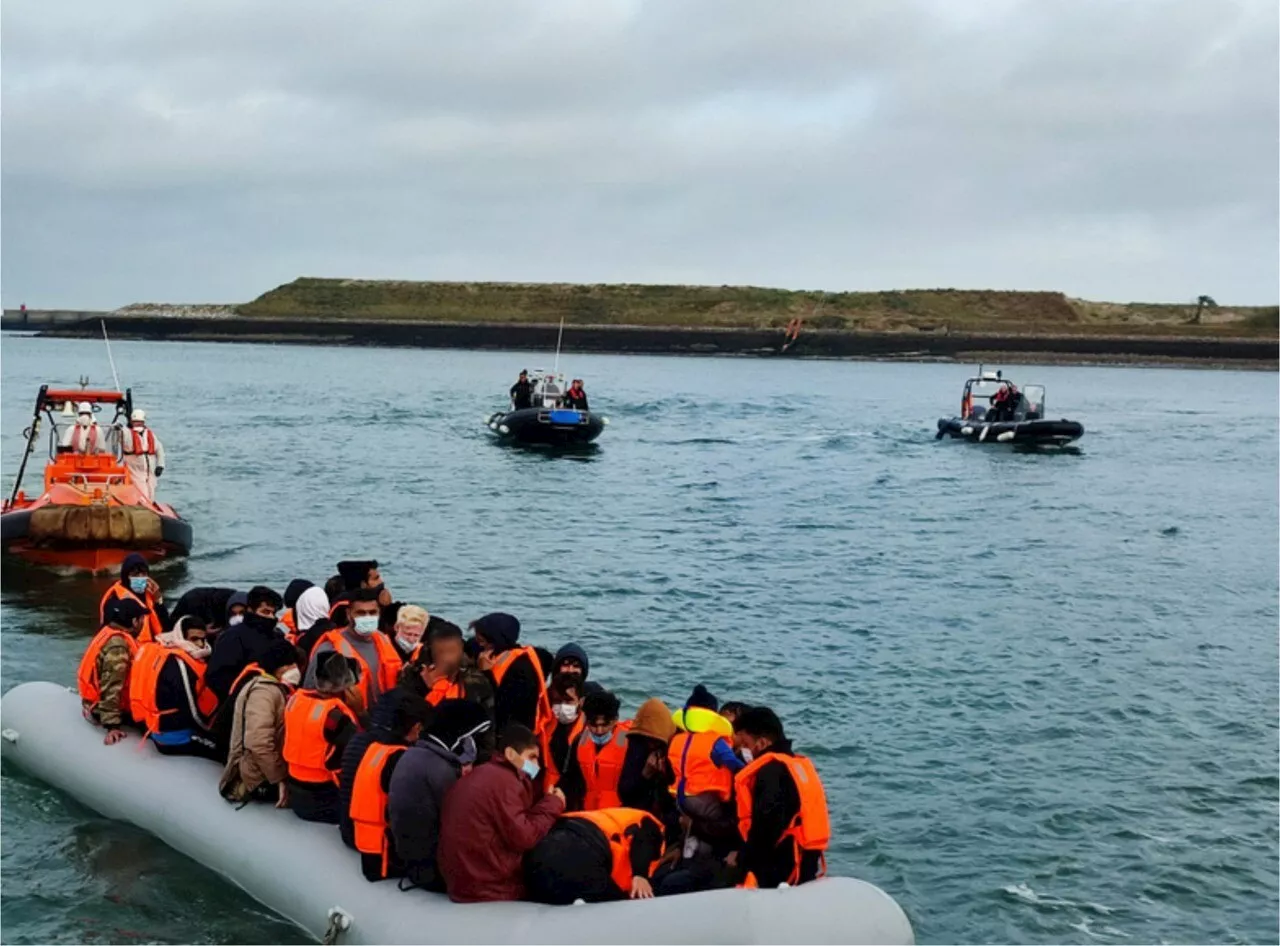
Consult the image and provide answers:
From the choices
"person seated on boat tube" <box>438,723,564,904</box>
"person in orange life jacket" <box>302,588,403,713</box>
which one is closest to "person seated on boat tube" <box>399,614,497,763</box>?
"person seated on boat tube" <box>438,723,564,904</box>

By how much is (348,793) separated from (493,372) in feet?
267

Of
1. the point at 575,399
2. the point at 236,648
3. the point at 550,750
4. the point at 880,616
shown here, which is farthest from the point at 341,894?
the point at 575,399

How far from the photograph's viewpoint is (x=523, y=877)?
7.00 meters

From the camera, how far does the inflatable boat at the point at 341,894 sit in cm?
672

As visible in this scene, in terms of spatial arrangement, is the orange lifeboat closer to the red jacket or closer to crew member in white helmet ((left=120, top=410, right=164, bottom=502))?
crew member in white helmet ((left=120, top=410, right=164, bottom=502))

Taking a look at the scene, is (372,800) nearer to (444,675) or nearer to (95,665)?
(444,675)

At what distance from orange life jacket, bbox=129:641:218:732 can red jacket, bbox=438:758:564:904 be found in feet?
9.62

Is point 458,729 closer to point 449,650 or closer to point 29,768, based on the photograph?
point 449,650

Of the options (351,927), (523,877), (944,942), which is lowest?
(944,942)

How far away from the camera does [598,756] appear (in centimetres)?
789

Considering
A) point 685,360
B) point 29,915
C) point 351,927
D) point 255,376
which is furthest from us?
point 685,360

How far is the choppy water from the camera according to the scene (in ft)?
32.2

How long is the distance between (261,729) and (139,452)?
43.5 feet

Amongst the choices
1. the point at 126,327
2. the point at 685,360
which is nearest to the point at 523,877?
the point at 685,360
